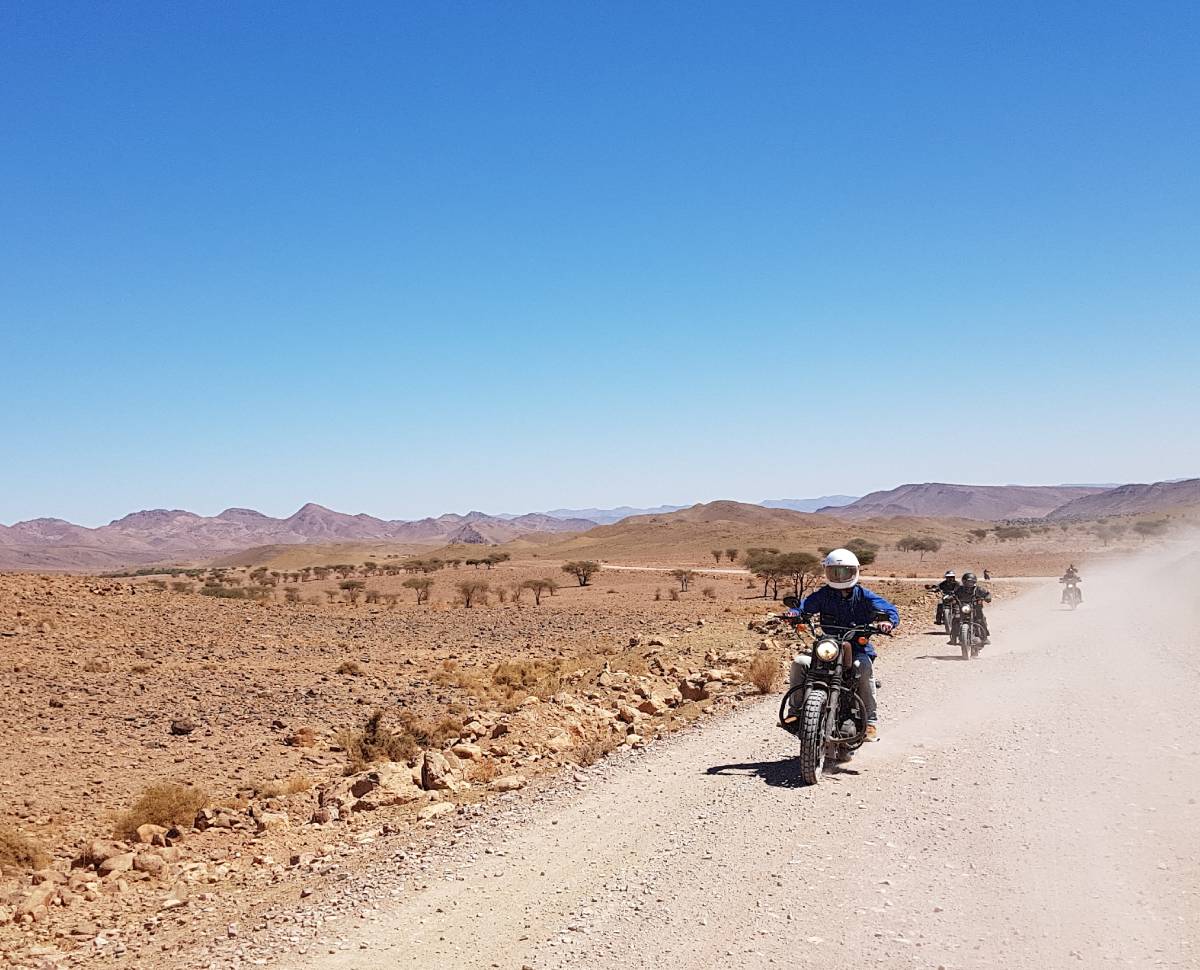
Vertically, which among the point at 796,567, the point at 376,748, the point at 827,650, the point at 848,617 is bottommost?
the point at 376,748

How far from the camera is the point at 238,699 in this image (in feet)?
61.0

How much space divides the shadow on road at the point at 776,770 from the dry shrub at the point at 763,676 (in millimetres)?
4539

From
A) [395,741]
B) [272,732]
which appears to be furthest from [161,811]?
[272,732]

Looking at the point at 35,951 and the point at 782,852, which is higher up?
the point at 782,852

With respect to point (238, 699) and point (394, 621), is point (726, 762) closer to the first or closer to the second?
point (238, 699)

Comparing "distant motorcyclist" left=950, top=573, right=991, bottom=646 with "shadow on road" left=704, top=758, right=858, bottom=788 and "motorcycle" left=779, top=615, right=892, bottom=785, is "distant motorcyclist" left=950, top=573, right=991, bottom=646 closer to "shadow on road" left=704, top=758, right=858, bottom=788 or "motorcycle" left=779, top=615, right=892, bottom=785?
"motorcycle" left=779, top=615, right=892, bottom=785

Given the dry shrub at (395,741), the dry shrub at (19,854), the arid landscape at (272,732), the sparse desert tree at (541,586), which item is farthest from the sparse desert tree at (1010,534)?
the dry shrub at (19,854)

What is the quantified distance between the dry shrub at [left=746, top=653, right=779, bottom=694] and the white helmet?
5151 millimetres

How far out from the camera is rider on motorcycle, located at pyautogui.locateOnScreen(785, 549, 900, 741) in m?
8.78

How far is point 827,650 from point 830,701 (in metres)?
0.49

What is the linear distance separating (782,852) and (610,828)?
5.18ft

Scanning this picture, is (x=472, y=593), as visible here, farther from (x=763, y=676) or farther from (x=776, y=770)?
(x=776, y=770)

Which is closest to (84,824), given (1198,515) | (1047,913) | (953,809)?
(953,809)

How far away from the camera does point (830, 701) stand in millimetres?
8391
